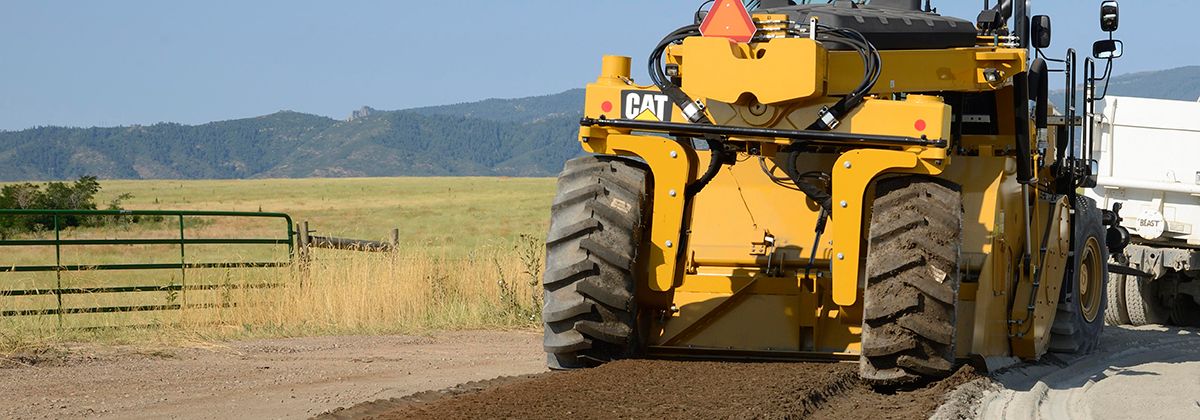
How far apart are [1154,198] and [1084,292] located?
4.30m

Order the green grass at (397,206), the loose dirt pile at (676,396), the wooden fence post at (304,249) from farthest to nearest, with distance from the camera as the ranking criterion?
the green grass at (397,206) → the wooden fence post at (304,249) → the loose dirt pile at (676,396)

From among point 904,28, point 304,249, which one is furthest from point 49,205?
point 904,28

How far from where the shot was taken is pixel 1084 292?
13.1 metres

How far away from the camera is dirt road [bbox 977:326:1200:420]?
8.78 metres

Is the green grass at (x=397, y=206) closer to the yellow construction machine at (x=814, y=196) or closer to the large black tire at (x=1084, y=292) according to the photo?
the large black tire at (x=1084, y=292)

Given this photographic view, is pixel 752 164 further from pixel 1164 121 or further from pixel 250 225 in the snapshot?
pixel 250 225

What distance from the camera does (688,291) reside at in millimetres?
9688

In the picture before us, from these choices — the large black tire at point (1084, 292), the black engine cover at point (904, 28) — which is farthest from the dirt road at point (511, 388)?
the black engine cover at point (904, 28)

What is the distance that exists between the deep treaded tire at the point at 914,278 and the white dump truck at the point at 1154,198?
8.49m

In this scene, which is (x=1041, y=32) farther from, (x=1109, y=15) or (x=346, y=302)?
(x=346, y=302)

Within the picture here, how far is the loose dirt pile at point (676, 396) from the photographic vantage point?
7.41m

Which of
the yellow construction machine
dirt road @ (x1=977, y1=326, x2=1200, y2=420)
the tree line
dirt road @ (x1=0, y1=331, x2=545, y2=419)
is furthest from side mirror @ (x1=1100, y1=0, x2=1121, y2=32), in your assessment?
the tree line

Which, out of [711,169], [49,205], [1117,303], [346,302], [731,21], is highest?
[731,21]

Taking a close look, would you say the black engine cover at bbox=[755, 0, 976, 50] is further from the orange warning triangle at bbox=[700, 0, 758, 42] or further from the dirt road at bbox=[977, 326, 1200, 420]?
the dirt road at bbox=[977, 326, 1200, 420]
